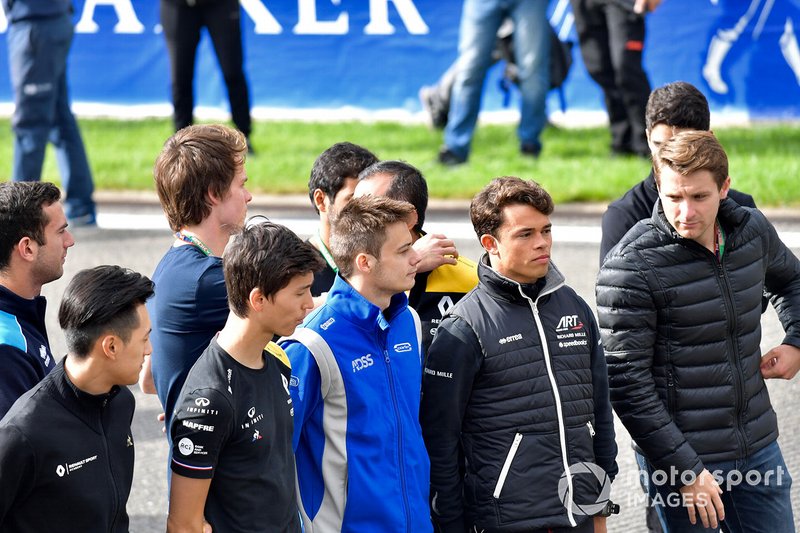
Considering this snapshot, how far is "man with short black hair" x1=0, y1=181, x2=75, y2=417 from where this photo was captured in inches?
150

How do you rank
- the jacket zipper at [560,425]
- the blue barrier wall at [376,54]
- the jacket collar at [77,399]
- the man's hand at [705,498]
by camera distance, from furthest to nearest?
1. the blue barrier wall at [376,54]
2. the man's hand at [705,498]
3. the jacket zipper at [560,425]
4. the jacket collar at [77,399]

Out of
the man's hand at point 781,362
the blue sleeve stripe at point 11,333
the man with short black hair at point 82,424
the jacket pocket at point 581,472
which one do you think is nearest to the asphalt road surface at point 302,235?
the man's hand at point 781,362

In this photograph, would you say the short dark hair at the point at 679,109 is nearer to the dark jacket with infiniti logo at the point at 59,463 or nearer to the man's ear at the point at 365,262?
the man's ear at the point at 365,262

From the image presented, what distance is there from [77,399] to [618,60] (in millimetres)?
8903

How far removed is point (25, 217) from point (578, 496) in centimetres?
214

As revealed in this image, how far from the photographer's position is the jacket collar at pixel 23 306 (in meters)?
3.86

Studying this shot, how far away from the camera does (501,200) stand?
422 cm

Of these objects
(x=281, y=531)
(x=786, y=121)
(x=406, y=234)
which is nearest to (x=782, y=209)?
(x=786, y=121)

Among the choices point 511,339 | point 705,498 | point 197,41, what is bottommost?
point 705,498

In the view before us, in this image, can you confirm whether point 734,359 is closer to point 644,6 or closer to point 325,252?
point 325,252

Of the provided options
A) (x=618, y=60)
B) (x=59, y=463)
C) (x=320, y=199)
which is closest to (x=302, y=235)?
(x=618, y=60)

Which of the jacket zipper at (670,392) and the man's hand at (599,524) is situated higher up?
the jacket zipper at (670,392)

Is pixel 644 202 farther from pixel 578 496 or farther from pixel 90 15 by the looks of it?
pixel 90 15

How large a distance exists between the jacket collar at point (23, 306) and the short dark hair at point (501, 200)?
61.2 inches
